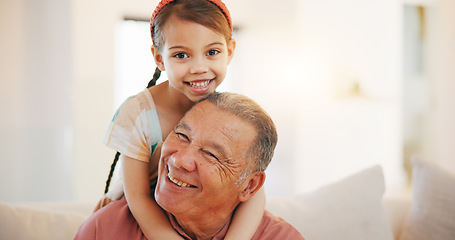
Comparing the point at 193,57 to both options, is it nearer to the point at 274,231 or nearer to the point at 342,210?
the point at 274,231

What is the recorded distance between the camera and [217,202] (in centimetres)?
126

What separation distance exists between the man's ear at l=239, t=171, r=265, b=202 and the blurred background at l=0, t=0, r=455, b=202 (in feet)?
9.85

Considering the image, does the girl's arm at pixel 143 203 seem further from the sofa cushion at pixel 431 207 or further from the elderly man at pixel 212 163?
the sofa cushion at pixel 431 207

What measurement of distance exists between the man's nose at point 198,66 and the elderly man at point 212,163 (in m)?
0.09

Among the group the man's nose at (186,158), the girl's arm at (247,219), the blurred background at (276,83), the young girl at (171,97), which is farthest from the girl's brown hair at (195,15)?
the blurred background at (276,83)

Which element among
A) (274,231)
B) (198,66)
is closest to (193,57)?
(198,66)

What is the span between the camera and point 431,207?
1.97m

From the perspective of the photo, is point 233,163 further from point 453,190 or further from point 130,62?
point 130,62

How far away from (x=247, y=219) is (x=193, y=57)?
520mm

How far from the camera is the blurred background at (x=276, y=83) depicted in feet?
13.1

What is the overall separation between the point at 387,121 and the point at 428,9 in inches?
80.2

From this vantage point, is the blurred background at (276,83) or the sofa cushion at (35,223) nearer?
the sofa cushion at (35,223)

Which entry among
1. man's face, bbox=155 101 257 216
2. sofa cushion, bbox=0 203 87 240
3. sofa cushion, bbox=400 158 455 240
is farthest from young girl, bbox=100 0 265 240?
sofa cushion, bbox=400 158 455 240

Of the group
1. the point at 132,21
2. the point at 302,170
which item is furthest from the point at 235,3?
→ the point at 302,170
